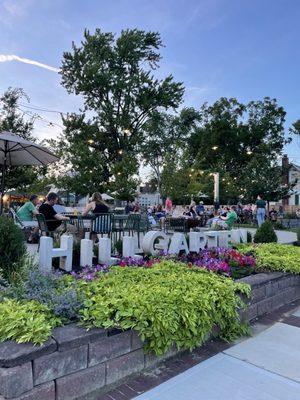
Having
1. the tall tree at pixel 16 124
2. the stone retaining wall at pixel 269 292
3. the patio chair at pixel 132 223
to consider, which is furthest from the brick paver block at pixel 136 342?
the tall tree at pixel 16 124

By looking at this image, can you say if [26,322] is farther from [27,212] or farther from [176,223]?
[176,223]

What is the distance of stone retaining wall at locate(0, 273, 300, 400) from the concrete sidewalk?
0.25m

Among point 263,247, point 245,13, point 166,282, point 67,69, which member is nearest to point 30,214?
point 263,247

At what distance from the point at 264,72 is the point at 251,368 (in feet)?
58.6

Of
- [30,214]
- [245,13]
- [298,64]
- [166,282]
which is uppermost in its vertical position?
[298,64]

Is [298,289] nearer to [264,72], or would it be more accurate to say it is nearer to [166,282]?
[166,282]

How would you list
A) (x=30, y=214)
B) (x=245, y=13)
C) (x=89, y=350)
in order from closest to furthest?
(x=89, y=350) → (x=30, y=214) → (x=245, y=13)

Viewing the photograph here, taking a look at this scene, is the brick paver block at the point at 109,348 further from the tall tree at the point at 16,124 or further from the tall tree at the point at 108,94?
the tall tree at the point at 108,94

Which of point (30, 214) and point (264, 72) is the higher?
point (264, 72)

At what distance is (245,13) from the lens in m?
11.2

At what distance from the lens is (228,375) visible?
95.7 inches

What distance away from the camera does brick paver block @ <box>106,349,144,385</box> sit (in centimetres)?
223

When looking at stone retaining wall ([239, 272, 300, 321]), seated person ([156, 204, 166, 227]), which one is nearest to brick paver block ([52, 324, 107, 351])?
stone retaining wall ([239, 272, 300, 321])

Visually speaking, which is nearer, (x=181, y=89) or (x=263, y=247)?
(x=263, y=247)
